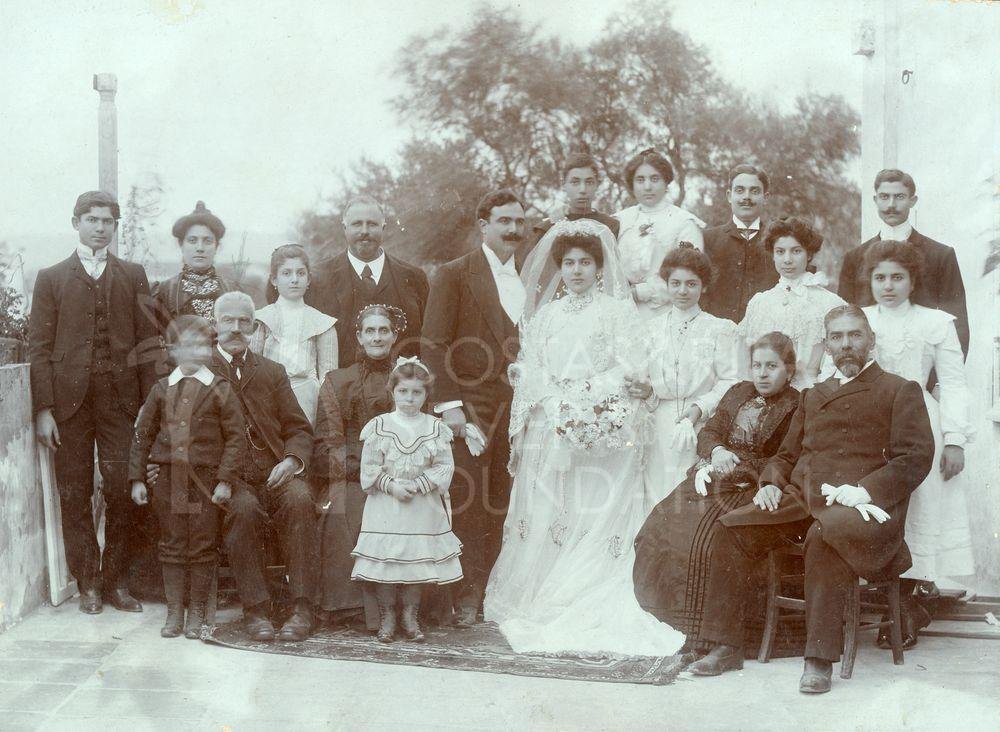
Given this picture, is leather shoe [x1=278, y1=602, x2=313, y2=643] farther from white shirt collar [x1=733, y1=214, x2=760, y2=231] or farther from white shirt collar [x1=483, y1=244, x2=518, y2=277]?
white shirt collar [x1=733, y1=214, x2=760, y2=231]

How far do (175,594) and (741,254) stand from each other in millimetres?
3257

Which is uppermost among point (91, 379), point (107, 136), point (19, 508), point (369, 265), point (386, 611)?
point (107, 136)

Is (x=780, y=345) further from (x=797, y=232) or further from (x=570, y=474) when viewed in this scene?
(x=570, y=474)

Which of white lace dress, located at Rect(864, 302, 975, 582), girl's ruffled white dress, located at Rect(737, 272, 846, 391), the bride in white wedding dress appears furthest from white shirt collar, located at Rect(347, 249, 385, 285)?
white lace dress, located at Rect(864, 302, 975, 582)

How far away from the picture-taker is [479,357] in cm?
532

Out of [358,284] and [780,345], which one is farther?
[358,284]

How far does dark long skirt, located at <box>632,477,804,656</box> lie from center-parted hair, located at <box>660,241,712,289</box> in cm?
98

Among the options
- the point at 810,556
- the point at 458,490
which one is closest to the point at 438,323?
the point at 458,490

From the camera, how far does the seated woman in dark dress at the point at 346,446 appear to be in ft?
15.9

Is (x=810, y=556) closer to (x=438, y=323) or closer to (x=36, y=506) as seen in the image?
(x=438, y=323)

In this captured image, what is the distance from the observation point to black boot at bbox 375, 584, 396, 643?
4.62 metres

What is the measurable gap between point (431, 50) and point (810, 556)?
5.10m

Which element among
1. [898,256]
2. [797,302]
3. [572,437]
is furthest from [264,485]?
[898,256]

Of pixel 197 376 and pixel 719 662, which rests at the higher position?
pixel 197 376
